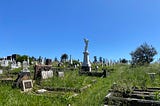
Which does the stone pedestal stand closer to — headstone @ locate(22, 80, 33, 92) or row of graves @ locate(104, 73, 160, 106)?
headstone @ locate(22, 80, 33, 92)

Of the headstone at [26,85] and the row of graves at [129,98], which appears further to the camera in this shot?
the headstone at [26,85]

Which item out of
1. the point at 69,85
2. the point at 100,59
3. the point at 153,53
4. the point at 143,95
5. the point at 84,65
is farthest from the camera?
the point at 100,59

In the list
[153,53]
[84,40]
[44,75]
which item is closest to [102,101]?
[44,75]

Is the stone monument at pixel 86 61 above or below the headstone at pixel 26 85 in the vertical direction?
above

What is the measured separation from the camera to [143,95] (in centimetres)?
813

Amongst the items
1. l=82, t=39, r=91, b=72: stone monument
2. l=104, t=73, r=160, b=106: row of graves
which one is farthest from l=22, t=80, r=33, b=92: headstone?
l=82, t=39, r=91, b=72: stone monument

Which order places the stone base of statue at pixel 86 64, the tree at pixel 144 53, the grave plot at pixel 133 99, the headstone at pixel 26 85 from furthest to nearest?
the tree at pixel 144 53, the stone base of statue at pixel 86 64, the headstone at pixel 26 85, the grave plot at pixel 133 99

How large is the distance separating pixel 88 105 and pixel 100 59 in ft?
148

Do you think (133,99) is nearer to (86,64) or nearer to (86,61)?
(86,64)

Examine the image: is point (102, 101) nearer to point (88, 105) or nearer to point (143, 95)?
point (88, 105)

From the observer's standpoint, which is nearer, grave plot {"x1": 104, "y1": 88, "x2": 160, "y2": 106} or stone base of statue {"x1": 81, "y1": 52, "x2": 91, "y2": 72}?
grave plot {"x1": 104, "y1": 88, "x2": 160, "y2": 106}

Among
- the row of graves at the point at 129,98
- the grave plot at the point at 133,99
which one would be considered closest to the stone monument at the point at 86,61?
the row of graves at the point at 129,98

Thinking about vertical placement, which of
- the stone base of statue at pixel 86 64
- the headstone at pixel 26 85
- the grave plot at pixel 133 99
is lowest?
the grave plot at pixel 133 99

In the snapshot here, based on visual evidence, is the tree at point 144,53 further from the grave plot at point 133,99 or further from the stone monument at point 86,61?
the grave plot at point 133,99
